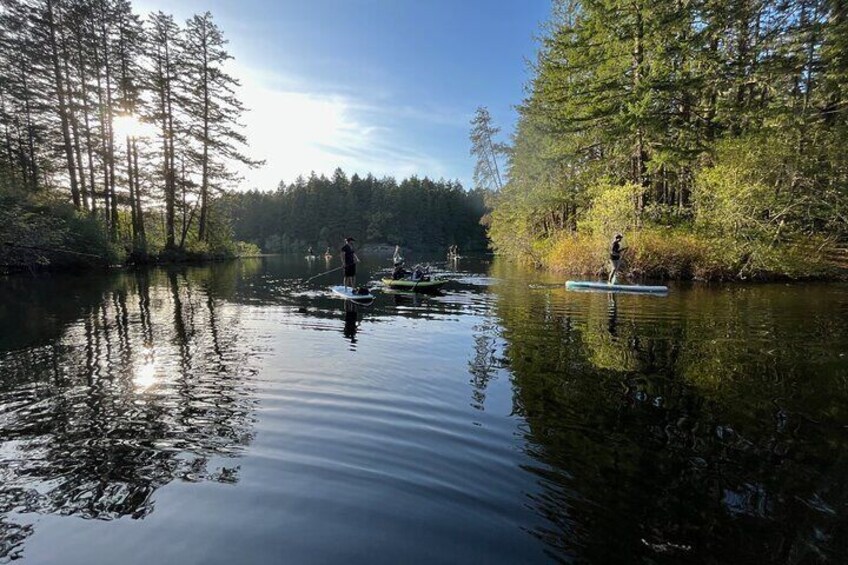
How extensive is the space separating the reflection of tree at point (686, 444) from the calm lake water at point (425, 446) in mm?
24

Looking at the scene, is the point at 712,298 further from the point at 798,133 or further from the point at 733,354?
the point at 798,133

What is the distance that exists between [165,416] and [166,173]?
37.0m

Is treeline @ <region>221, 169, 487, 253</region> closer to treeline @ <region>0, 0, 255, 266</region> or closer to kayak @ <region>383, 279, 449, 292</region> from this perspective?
treeline @ <region>0, 0, 255, 266</region>

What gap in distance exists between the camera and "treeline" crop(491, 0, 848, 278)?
69.0ft

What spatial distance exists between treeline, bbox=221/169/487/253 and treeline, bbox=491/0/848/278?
281 ft

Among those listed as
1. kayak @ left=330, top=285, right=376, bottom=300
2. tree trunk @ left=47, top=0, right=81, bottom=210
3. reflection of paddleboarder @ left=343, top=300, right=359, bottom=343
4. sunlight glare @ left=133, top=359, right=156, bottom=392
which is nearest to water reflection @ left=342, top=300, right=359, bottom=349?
reflection of paddleboarder @ left=343, top=300, right=359, bottom=343

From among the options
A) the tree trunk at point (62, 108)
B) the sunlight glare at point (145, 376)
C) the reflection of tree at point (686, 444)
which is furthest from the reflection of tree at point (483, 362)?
the tree trunk at point (62, 108)

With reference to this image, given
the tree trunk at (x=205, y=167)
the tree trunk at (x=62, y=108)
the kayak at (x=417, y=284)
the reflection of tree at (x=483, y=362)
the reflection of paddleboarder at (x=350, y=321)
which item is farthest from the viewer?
the tree trunk at (x=205, y=167)

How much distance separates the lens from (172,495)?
4.34 metres

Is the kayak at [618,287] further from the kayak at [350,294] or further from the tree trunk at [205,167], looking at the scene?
the tree trunk at [205,167]

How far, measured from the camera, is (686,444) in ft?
17.3

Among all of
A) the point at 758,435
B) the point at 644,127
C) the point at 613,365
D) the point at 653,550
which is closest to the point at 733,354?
the point at 613,365

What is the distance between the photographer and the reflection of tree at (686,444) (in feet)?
12.1

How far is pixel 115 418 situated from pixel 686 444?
22.4 feet
